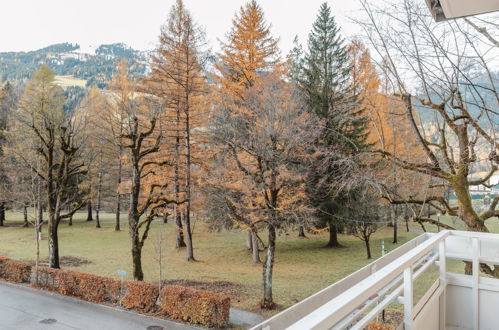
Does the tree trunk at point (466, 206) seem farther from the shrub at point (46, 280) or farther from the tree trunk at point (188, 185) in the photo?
the shrub at point (46, 280)

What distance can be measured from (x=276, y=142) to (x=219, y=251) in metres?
9.44

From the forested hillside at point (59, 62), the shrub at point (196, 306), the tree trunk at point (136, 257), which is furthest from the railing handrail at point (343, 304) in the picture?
the forested hillside at point (59, 62)

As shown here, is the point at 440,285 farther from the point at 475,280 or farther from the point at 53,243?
the point at 53,243

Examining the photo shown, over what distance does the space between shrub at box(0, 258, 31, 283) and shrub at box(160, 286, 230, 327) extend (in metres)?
6.23

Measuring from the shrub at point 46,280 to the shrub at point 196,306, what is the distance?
452 centimetres

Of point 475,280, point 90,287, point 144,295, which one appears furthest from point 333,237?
point 475,280

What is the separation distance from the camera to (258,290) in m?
11.4

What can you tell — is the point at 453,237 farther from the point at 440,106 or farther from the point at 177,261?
the point at 177,261

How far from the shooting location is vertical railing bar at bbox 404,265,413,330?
1.95 m

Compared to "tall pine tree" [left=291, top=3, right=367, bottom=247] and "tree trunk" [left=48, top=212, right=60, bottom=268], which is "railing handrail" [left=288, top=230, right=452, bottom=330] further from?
"tall pine tree" [left=291, top=3, right=367, bottom=247]

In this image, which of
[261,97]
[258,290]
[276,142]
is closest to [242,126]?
[261,97]

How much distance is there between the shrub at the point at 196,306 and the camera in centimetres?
832

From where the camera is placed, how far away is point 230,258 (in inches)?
653

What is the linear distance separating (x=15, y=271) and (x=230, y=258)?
8622 mm
